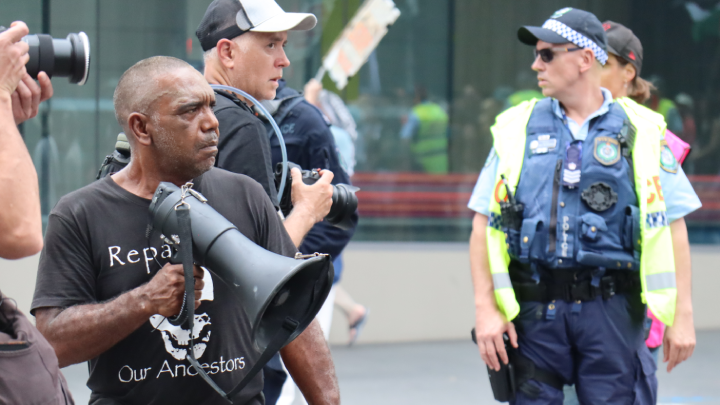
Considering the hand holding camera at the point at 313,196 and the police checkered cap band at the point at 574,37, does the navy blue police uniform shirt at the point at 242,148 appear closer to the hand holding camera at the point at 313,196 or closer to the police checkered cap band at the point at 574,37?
the hand holding camera at the point at 313,196

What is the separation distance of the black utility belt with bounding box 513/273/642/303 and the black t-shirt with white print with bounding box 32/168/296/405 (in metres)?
1.39

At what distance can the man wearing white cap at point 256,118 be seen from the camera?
2.32 meters

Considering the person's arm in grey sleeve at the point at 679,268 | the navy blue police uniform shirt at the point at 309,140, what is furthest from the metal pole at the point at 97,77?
the person's arm in grey sleeve at the point at 679,268

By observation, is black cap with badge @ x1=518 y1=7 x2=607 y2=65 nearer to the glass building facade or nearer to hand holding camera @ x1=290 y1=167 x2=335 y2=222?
hand holding camera @ x1=290 y1=167 x2=335 y2=222

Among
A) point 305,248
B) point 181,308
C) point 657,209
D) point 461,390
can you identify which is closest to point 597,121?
point 657,209

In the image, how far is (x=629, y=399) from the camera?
3.09 m

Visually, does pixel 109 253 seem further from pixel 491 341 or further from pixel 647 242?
pixel 647 242

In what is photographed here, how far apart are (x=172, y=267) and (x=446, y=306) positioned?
219 inches

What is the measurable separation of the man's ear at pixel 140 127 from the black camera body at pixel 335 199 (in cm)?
66

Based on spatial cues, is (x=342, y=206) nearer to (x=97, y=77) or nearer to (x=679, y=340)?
(x=679, y=340)

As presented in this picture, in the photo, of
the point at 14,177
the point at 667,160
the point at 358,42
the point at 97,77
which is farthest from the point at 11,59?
the point at 97,77

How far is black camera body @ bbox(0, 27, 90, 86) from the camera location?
193 cm

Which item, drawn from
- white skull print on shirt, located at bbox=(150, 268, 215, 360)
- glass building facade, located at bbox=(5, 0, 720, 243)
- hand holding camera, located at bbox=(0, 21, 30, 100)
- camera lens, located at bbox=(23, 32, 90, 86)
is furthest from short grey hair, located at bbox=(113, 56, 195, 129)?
glass building facade, located at bbox=(5, 0, 720, 243)

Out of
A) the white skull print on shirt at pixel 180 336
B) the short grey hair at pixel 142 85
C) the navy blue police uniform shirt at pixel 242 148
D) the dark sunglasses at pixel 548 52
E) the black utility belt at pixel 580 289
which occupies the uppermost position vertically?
the short grey hair at pixel 142 85
